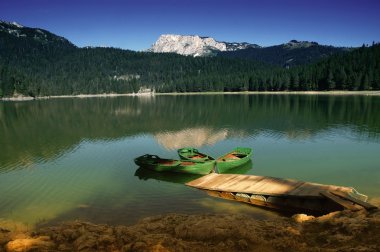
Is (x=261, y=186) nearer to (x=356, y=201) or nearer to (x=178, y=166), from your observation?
(x=356, y=201)

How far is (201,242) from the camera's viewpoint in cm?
1753

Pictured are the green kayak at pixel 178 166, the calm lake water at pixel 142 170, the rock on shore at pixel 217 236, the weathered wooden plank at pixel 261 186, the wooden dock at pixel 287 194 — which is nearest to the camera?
the rock on shore at pixel 217 236

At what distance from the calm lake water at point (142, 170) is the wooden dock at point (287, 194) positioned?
985 mm

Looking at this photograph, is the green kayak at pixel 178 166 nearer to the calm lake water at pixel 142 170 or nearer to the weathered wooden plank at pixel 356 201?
the calm lake water at pixel 142 170

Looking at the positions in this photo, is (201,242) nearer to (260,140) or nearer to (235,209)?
(235,209)

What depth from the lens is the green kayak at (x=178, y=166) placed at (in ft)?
117

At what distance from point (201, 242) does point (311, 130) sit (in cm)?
5242

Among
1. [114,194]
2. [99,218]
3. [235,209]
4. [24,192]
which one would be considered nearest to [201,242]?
[235,209]

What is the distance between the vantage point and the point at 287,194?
86.7 feet

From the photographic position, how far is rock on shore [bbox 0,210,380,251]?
651 inches

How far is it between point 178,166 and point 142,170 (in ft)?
17.6

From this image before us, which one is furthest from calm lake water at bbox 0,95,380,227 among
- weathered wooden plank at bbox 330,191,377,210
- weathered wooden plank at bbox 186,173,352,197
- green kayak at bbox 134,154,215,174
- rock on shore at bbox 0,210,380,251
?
rock on shore at bbox 0,210,380,251

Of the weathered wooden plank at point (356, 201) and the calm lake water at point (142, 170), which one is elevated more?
the weathered wooden plank at point (356, 201)

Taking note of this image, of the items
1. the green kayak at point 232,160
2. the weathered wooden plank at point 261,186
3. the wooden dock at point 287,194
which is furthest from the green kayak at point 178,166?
the wooden dock at point 287,194
